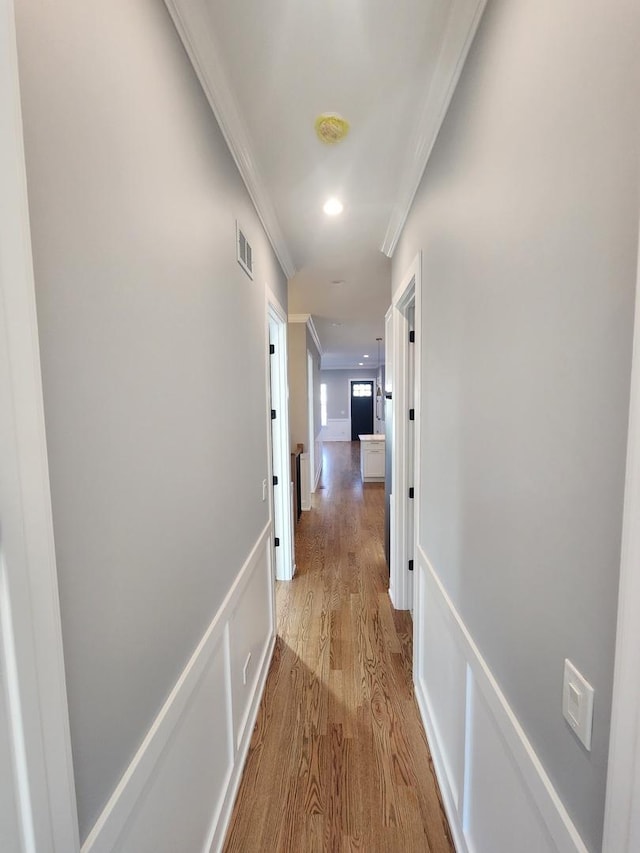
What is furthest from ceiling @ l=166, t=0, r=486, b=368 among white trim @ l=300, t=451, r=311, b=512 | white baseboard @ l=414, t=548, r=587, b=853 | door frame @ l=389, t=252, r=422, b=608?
white trim @ l=300, t=451, r=311, b=512

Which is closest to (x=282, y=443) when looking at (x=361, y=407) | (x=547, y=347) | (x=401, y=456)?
(x=401, y=456)

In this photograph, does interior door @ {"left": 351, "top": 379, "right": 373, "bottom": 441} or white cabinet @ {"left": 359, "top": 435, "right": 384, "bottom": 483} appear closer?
white cabinet @ {"left": 359, "top": 435, "right": 384, "bottom": 483}

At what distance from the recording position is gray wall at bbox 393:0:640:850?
1.86ft

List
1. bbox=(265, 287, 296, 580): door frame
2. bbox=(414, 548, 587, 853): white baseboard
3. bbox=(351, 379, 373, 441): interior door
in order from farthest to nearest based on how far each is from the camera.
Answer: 1. bbox=(351, 379, 373, 441): interior door
2. bbox=(265, 287, 296, 580): door frame
3. bbox=(414, 548, 587, 853): white baseboard

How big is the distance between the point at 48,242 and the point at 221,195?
3.38 feet

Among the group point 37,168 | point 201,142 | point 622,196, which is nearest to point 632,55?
point 622,196

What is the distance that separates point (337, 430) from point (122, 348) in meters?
12.1

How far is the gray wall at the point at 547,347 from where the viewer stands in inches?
22.3

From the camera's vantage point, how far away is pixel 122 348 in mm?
778

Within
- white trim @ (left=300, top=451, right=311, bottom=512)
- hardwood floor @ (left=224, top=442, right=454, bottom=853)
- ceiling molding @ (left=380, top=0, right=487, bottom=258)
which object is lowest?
hardwood floor @ (left=224, top=442, right=454, bottom=853)

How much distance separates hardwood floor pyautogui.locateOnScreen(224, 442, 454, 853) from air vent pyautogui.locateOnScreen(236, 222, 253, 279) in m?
2.16

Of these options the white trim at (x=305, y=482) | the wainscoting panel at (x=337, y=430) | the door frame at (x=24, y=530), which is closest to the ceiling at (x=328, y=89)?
the door frame at (x=24, y=530)

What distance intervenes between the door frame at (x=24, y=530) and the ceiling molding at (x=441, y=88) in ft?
3.82

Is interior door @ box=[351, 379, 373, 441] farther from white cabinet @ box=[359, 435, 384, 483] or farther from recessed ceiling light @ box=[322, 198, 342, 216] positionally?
recessed ceiling light @ box=[322, 198, 342, 216]
